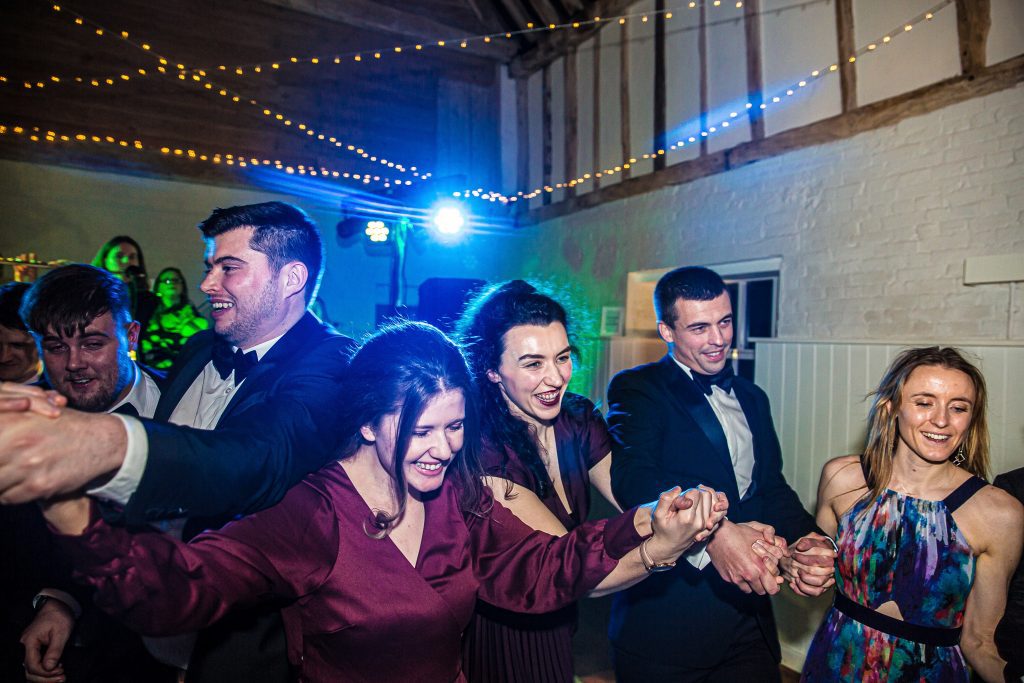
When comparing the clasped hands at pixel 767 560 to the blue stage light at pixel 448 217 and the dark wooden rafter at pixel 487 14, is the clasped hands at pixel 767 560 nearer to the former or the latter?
the blue stage light at pixel 448 217

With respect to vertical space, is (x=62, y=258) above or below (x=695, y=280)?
above

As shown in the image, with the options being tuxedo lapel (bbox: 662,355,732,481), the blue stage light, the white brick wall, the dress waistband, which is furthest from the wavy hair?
the blue stage light

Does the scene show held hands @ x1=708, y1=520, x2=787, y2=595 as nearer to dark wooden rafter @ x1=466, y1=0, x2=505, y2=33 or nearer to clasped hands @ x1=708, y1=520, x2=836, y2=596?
clasped hands @ x1=708, y1=520, x2=836, y2=596

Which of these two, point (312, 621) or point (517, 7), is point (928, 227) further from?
point (517, 7)

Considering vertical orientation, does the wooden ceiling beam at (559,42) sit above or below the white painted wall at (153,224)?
above

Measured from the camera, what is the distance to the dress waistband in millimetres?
1804

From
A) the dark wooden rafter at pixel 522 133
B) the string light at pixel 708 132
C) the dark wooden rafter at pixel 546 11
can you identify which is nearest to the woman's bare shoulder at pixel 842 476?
the string light at pixel 708 132

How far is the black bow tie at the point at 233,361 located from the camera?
5.64ft

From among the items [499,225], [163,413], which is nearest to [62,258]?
[499,225]

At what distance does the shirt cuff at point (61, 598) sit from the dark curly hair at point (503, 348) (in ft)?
4.26

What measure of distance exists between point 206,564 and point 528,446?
0.96 meters

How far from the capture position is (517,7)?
297 inches

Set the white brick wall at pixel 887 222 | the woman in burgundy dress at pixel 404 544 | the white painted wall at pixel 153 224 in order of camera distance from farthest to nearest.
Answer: the white painted wall at pixel 153 224 < the white brick wall at pixel 887 222 < the woman in burgundy dress at pixel 404 544

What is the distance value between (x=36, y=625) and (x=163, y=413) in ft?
2.14
